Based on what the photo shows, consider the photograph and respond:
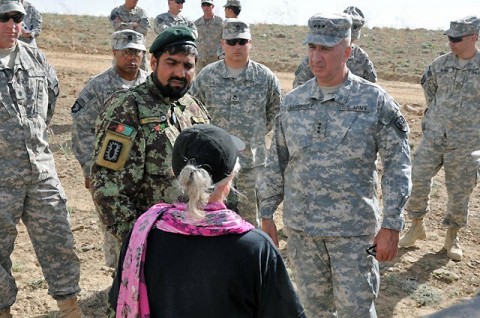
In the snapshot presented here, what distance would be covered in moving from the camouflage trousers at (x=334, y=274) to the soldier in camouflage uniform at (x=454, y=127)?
2642 mm

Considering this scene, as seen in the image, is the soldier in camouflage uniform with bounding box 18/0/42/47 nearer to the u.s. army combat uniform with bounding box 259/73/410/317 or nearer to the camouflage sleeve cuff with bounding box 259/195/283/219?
the camouflage sleeve cuff with bounding box 259/195/283/219

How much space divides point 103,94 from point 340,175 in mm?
2395

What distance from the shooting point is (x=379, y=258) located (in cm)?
341

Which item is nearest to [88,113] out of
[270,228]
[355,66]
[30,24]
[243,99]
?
[243,99]

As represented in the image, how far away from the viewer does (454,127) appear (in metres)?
5.89

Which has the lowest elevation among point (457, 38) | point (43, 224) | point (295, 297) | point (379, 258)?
point (43, 224)

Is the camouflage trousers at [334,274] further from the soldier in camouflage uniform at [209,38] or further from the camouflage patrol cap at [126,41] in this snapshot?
the soldier in camouflage uniform at [209,38]

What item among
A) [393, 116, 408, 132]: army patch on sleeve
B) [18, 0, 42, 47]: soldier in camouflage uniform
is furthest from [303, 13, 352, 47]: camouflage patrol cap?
[18, 0, 42, 47]: soldier in camouflage uniform

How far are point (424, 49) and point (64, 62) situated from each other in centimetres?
1270

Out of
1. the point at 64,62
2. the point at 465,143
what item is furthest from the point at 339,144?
the point at 64,62

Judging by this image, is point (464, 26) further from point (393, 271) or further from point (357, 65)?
point (393, 271)

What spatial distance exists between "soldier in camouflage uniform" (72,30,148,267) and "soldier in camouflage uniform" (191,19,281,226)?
661 mm

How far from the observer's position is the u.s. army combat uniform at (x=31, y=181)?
415 cm

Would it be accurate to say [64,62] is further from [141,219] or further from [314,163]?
[141,219]
